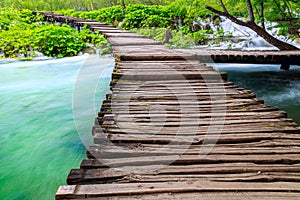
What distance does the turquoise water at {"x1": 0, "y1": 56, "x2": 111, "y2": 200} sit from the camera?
10.4 feet

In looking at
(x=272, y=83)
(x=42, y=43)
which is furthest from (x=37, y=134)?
(x=42, y=43)

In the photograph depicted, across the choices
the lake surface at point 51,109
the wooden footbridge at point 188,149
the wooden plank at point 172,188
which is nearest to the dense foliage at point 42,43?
the lake surface at point 51,109

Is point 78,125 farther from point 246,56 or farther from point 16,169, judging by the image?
point 246,56

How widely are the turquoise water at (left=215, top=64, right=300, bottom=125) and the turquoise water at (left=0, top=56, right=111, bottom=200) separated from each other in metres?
4.03

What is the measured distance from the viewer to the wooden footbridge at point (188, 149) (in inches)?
58.3

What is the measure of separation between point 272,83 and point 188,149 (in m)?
6.08

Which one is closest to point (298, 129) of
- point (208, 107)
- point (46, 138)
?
point (208, 107)

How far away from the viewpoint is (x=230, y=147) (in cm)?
194

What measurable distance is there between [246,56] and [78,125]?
4148 mm

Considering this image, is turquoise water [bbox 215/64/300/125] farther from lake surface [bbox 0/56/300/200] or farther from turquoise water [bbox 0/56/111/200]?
turquoise water [bbox 0/56/111/200]

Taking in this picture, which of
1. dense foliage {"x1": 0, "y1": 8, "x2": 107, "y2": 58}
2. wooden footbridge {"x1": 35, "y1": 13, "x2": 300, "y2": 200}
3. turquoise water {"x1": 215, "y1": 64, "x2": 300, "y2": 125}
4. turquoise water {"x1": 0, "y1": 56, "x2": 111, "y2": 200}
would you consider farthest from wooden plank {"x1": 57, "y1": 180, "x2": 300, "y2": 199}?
dense foliage {"x1": 0, "y1": 8, "x2": 107, "y2": 58}

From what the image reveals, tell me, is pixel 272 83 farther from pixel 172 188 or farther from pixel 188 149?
pixel 172 188

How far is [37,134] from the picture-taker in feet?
14.8

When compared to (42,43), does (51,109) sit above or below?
below
